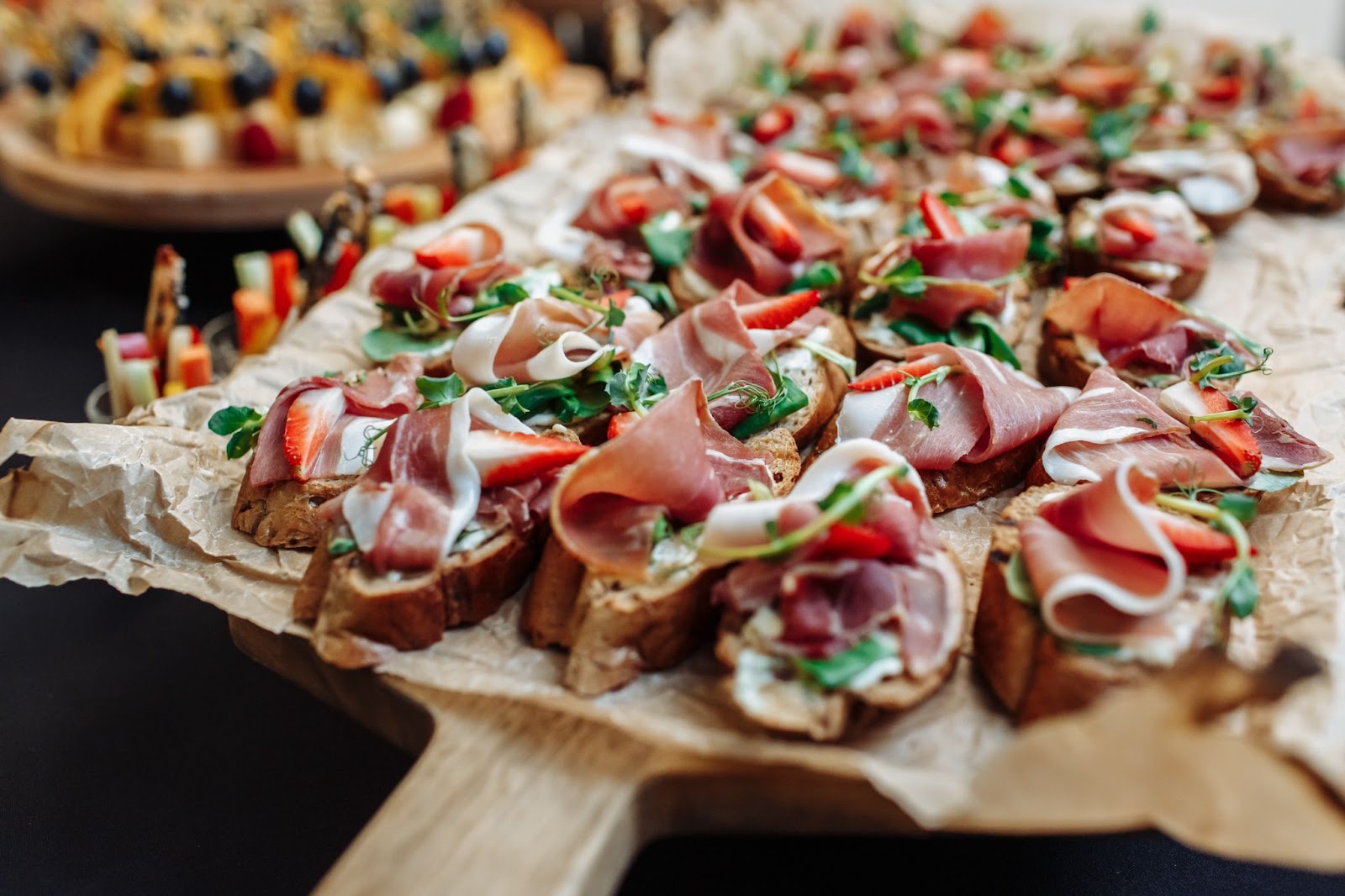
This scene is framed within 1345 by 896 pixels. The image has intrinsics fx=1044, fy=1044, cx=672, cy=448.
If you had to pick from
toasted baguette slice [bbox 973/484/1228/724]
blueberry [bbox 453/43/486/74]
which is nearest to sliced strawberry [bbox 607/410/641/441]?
toasted baguette slice [bbox 973/484/1228/724]

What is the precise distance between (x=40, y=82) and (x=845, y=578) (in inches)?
179

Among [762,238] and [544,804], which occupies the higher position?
[762,238]

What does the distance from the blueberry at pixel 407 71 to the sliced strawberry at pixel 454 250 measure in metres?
2.15

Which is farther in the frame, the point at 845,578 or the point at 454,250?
the point at 454,250

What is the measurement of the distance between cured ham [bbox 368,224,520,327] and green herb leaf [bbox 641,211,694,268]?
1.33ft

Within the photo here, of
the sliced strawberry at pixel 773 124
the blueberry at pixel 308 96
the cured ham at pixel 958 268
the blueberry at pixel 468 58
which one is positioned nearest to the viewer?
the cured ham at pixel 958 268

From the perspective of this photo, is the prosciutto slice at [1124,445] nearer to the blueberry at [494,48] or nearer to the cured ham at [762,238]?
the cured ham at [762,238]

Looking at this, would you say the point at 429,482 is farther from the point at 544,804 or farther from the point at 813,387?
the point at 813,387

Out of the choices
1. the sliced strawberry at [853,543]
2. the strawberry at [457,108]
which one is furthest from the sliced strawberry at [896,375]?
the strawberry at [457,108]

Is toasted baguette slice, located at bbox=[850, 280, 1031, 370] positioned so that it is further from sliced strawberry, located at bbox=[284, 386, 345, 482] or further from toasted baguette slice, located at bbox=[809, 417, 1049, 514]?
sliced strawberry, located at bbox=[284, 386, 345, 482]

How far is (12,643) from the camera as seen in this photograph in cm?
255

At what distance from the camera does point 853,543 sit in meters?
1.72

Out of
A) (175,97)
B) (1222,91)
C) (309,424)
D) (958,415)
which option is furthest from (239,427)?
(1222,91)

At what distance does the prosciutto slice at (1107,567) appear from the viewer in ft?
5.43
